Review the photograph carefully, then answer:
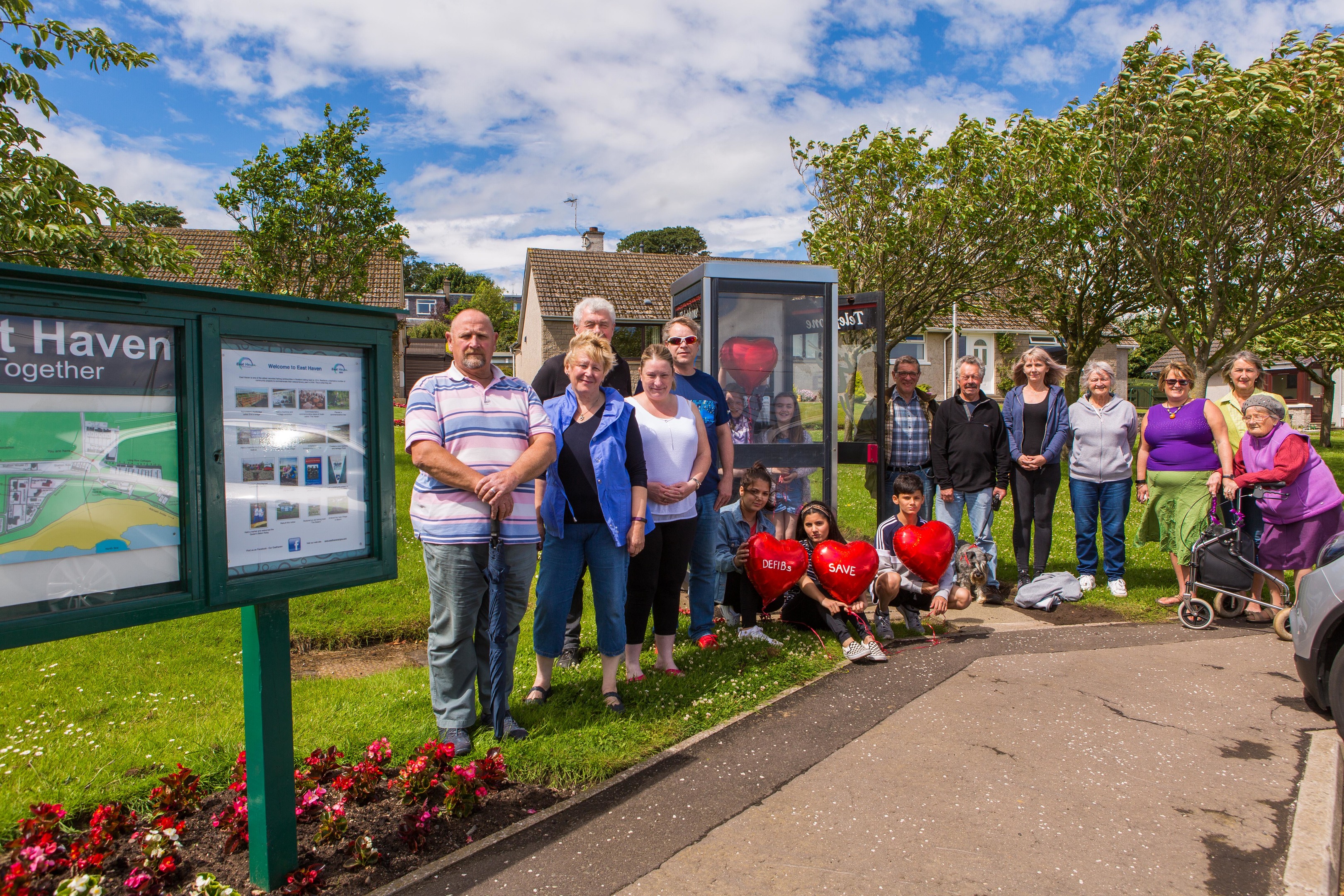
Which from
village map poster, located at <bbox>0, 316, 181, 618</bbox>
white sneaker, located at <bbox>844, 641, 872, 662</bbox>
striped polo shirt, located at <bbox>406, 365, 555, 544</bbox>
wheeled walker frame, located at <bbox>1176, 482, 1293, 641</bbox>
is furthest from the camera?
wheeled walker frame, located at <bbox>1176, 482, 1293, 641</bbox>

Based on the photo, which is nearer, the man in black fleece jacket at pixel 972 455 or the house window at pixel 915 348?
the man in black fleece jacket at pixel 972 455

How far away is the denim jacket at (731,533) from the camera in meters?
5.93

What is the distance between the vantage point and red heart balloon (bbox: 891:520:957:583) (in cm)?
602

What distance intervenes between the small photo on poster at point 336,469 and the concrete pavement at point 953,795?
1.42 metres

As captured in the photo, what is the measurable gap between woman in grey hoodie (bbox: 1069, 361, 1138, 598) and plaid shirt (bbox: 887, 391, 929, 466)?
121 centimetres

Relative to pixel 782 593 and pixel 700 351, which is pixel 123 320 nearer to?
pixel 782 593

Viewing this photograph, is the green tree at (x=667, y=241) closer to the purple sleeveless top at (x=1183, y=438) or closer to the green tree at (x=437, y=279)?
the green tree at (x=437, y=279)

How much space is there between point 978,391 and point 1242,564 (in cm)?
230

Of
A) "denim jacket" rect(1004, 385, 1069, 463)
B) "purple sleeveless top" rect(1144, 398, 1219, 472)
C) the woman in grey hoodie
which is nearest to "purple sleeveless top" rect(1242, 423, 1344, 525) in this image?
"purple sleeveless top" rect(1144, 398, 1219, 472)

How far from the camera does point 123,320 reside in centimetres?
253

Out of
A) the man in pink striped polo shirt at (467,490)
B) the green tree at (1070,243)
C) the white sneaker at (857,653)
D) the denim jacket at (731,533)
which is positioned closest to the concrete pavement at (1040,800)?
the white sneaker at (857,653)

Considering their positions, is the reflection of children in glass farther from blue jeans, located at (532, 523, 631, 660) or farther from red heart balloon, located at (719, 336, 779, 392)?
blue jeans, located at (532, 523, 631, 660)

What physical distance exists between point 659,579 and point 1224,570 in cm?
449

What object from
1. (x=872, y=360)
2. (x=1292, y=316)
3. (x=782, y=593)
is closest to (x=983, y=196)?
(x=1292, y=316)
